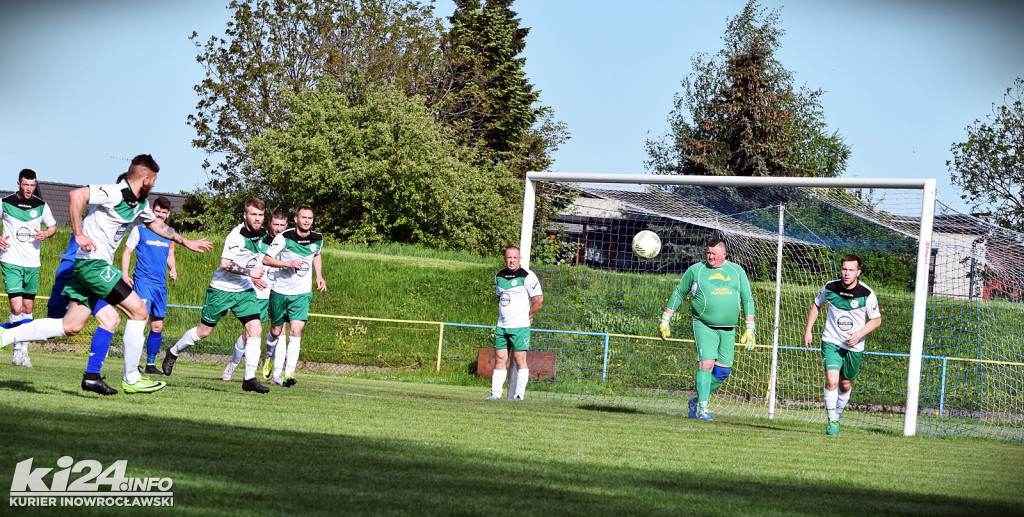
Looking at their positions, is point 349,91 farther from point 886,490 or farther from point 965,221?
point 886,490

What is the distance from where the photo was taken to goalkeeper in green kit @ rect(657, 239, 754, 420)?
11.5 m

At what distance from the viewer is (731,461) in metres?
7.13

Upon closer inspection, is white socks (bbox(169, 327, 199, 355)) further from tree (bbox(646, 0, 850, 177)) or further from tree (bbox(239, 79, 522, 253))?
tree (bbox(646, 0, 850, 177))

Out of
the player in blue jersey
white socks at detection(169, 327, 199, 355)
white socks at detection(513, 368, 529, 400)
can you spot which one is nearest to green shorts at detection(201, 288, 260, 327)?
white socks at detection(169, 327, 199, 355)

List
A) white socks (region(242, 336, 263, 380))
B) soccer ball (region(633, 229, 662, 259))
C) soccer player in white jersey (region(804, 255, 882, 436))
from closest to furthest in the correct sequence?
white socks (region(242, 336, 263, 380)) → soccer player in white jersey (region(804, 255, 882, 436)) → soccer ball (region(633, 229, 662, 259))

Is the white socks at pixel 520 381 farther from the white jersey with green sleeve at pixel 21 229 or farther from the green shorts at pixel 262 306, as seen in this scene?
the white jersey with green sleeve at pixel 21 229

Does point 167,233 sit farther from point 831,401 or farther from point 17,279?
point 831,401

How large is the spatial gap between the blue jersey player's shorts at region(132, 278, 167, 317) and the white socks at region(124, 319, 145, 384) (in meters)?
3.41

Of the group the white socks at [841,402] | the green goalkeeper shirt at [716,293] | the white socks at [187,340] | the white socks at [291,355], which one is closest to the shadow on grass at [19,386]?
the white socks at [187,340]

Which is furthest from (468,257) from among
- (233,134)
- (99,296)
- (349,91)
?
(99,296)

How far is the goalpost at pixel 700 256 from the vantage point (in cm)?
1391

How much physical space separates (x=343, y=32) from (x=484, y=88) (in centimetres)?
1110

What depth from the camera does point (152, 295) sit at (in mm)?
11922

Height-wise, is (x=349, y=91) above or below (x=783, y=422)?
above
